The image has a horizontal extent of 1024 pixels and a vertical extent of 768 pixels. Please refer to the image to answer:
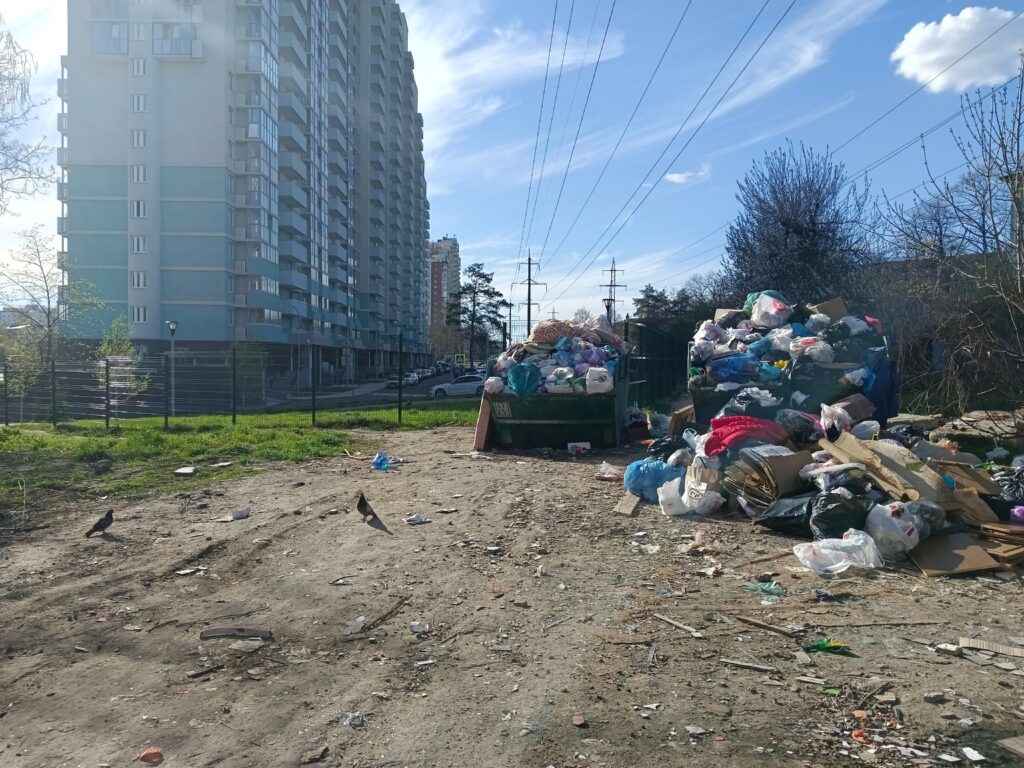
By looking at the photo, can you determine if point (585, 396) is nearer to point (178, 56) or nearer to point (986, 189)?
point (986, 189)

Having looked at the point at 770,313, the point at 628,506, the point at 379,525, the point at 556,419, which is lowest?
the point at 379,525

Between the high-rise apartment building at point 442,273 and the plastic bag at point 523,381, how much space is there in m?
143

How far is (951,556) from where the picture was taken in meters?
5.72

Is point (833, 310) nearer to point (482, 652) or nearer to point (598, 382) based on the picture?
point (598, 382)

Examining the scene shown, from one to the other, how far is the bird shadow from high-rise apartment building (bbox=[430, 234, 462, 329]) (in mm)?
147634

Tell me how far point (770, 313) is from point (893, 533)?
7.41 m

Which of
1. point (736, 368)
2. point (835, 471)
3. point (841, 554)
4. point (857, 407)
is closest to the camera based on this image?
point (841, 554)

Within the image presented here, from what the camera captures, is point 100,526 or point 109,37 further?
point 109,37

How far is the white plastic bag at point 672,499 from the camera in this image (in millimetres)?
7473

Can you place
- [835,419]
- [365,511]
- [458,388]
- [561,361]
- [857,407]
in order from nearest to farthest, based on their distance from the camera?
[365,511] < [835,419] < [857,407] < [561,361] < [458,388]

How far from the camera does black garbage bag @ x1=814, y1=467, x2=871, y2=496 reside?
6512mm

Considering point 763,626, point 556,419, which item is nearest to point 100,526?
point 763,626

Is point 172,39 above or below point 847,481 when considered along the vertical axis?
above

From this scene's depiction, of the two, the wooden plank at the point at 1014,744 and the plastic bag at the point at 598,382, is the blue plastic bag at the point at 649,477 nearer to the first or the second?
the plastic bag at the point at 598,382
